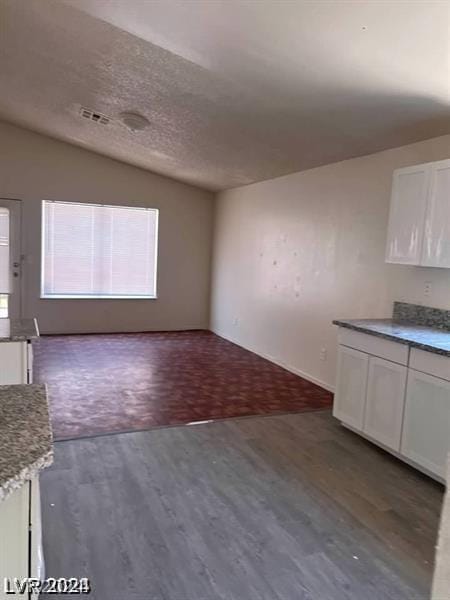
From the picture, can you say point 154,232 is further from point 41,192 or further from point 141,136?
point 141,136

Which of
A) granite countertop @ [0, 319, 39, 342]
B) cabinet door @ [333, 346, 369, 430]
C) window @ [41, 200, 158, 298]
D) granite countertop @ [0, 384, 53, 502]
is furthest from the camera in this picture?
window @ [41, 200, 158, 298]

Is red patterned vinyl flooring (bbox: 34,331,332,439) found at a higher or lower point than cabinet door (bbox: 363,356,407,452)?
lower

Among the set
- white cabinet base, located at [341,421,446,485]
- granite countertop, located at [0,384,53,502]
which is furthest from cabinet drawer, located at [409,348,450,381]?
granite countertop, located at [0,384,53,502]

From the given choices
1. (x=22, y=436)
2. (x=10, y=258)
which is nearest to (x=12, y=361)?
(x=22, y=436)

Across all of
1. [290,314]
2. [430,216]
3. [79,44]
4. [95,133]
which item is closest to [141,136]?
[95,133]

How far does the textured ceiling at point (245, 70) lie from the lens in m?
2.24

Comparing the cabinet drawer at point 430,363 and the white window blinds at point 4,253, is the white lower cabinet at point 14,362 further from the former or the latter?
the white window blinds at point 4,253

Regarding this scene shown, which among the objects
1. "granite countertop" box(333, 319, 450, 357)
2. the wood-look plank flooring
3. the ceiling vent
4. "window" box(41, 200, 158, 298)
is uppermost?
the ceiling vent

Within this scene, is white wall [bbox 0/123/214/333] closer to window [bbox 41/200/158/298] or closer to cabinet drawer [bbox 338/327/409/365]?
window [bbox 41/200/158/298]

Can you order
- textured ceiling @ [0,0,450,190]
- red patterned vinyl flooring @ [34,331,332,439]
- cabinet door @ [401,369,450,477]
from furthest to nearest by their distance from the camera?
1. red patterned vinyl flooring @ [34,331,332,439]
2. cabinet door @ [401,369,450,477]
3. textured ceiling @ [0,0,450,190]

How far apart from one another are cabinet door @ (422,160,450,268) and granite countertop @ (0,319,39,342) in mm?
2615

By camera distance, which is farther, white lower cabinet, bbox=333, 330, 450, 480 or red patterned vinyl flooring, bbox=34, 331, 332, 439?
red patterned vinyl flooring, bbox=34, 331, 332, 439

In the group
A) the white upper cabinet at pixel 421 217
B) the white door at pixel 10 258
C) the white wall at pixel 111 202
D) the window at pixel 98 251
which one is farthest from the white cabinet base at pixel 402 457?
the white door at pixel 10 258

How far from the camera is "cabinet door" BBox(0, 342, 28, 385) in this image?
2.49 m
